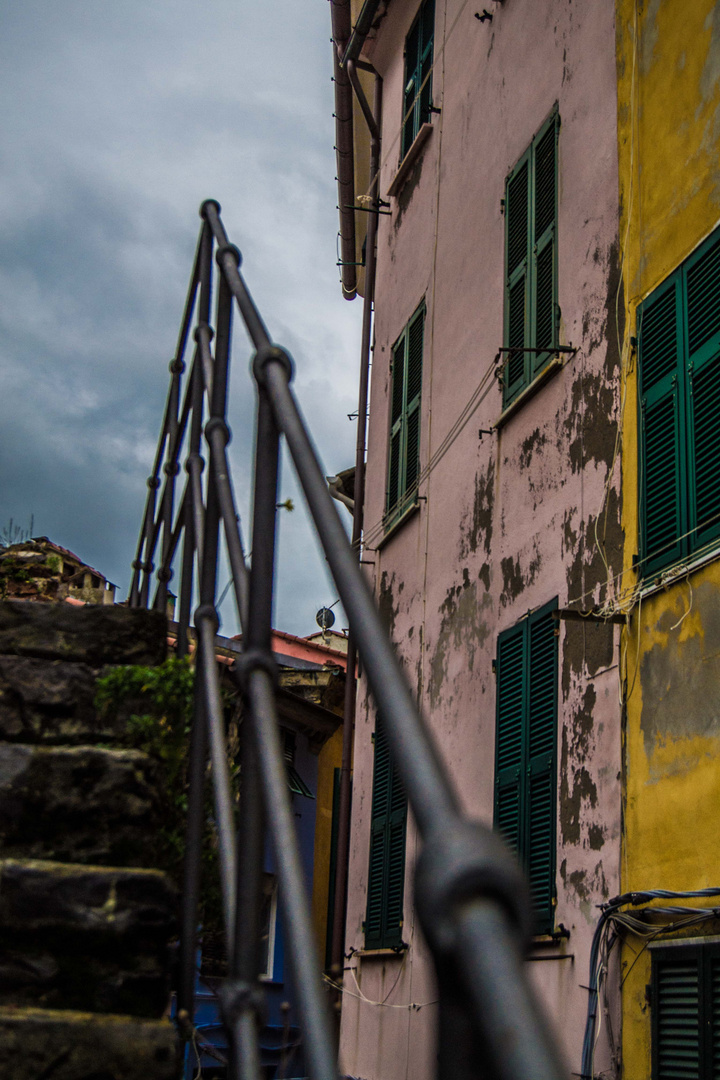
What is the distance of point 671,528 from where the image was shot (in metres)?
5.45

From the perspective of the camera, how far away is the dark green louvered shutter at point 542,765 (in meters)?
6.15

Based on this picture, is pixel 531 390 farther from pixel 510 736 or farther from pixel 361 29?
pixel 361 29

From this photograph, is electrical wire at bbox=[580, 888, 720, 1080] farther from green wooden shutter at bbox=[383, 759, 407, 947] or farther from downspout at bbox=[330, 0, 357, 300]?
downspout at bbox=[330, 0, 357, 300]

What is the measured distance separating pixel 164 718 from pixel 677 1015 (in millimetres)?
3329

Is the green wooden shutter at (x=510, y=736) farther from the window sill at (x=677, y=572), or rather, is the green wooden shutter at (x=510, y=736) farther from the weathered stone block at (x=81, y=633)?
the weathered stone block at (x=81, y=633)

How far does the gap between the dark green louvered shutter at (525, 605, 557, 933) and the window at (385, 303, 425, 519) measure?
304cm

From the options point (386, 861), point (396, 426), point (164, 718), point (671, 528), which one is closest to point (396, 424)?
point (396, 426)

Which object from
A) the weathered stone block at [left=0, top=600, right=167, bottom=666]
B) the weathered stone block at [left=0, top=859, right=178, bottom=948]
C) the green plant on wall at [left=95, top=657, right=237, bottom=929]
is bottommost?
the weathered stone block at [left=0, top=859, right=178, bottom=948]

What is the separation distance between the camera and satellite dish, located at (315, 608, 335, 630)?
24.5 m

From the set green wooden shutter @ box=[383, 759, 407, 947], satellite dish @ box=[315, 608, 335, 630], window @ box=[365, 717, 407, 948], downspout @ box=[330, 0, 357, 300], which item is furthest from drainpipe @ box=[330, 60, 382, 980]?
satellite dish @ box=[315, 608, 335, 630]

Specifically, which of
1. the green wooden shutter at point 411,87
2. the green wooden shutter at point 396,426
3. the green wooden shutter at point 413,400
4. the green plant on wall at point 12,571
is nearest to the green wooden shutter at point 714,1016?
the green plant on wall at point 12,571

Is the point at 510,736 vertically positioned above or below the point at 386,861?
above

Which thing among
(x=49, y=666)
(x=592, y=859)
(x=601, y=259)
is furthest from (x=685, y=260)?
(x=49, y=666)

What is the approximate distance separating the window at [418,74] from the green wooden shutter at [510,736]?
5697 mm
